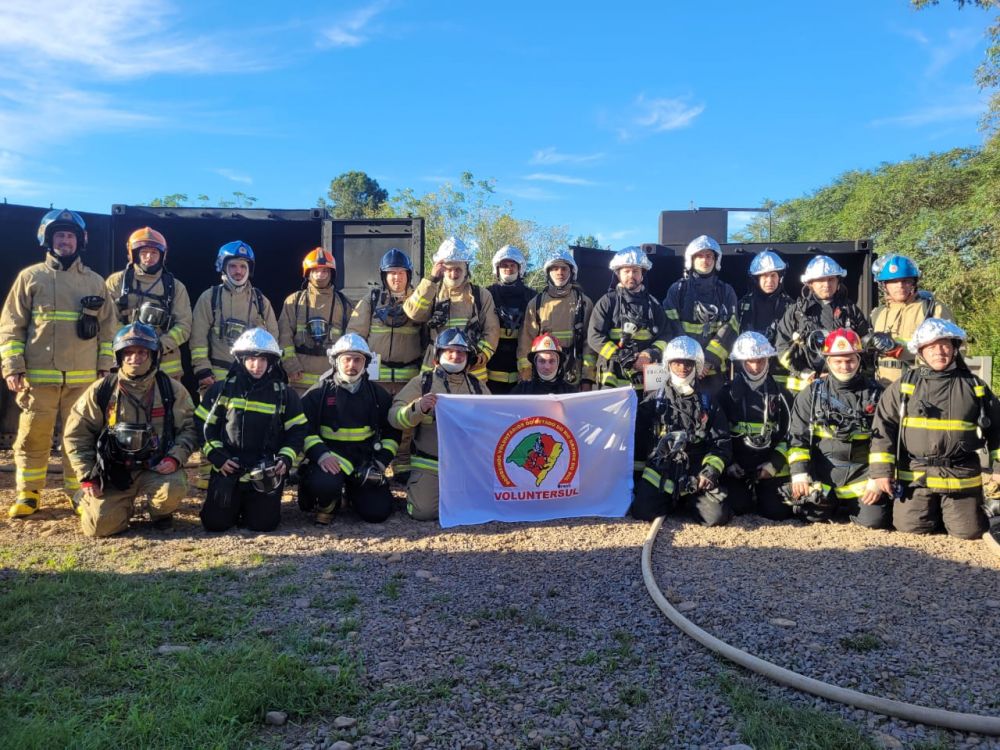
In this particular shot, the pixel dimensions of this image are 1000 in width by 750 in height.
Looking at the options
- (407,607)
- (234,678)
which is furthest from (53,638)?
(407,607)

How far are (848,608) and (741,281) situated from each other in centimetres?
579

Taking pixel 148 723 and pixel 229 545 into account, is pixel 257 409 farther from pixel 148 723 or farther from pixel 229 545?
pixel 148 723

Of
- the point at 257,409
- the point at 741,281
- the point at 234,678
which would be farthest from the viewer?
the point at 741,281

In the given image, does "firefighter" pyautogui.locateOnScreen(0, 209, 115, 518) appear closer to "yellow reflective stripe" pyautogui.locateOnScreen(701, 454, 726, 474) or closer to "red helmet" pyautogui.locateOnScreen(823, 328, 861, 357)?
"yellow reflective stripe" pyautogui.locateOnScreen(701, 454, 726, 474)

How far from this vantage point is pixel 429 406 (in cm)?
639

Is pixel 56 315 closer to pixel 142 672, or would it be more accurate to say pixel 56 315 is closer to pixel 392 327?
pixel 392 327

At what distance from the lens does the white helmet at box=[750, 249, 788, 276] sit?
7.51m

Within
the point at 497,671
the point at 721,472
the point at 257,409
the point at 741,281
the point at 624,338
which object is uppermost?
the point at 741,281

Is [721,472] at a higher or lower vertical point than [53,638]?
higher

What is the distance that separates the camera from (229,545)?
5.52m

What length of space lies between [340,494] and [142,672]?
289 centimetres

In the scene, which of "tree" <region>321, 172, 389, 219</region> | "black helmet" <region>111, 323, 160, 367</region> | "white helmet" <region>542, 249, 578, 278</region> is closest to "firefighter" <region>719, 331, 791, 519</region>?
"white helmet" <region>542, 249, 578, 278</region>

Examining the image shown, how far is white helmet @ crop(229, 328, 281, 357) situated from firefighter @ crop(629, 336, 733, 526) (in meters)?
3.36

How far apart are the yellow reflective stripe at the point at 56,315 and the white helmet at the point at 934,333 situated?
704cm
